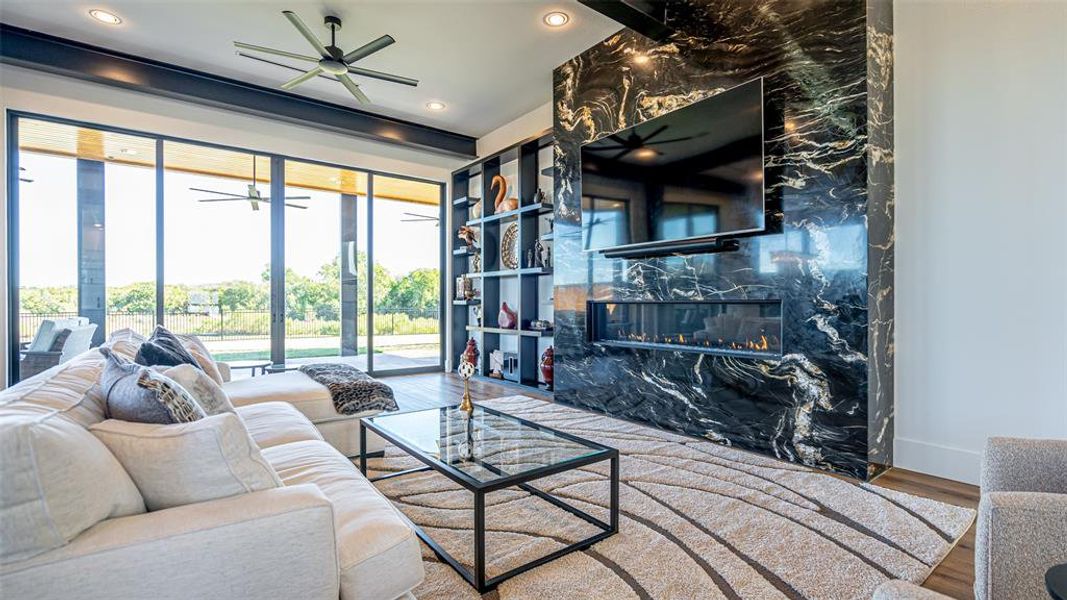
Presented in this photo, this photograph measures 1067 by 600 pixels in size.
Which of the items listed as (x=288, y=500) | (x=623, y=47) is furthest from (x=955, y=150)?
(x=288, y=500)

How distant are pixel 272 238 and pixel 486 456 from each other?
15.3ft

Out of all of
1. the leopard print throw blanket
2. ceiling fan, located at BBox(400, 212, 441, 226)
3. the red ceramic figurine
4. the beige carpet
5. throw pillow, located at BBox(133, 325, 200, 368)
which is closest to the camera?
the beige carpet

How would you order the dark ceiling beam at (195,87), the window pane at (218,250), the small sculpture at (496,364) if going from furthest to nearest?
the small sculpture at (496,364) → the window pane at (218,250) → the dark ceiling beam at (195,87)

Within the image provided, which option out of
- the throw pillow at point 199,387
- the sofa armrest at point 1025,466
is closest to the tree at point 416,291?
the throw pillow at point 199,387

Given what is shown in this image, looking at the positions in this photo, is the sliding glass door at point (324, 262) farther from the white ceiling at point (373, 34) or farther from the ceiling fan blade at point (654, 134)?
the ceiling fan blade at point (654, 134)

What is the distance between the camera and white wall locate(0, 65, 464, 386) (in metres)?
4.29

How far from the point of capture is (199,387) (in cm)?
182

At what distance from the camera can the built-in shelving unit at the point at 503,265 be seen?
5.61 meters

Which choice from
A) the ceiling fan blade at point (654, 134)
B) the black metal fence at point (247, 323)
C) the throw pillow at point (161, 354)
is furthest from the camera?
the black metal fence at point (247, 323)

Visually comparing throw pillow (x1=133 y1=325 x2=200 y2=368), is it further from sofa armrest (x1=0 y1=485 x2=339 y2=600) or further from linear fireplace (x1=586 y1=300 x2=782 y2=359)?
linear fireplace (x1=586 y1=300 x2=782 y2=359)

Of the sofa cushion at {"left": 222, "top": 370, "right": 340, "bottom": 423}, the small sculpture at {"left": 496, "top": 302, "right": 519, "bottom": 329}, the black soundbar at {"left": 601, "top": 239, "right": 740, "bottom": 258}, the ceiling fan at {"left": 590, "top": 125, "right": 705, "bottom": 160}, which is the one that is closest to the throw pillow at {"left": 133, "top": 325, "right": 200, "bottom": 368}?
the sofa cushion at {"left": 222, "top": 370, "right": 340, "bottom": 423}

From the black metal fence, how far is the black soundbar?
3.43m

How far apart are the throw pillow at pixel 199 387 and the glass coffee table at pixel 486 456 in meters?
0.75

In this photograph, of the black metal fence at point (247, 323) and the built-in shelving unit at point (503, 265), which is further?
the built-in shelving unit at point (503, 265)
